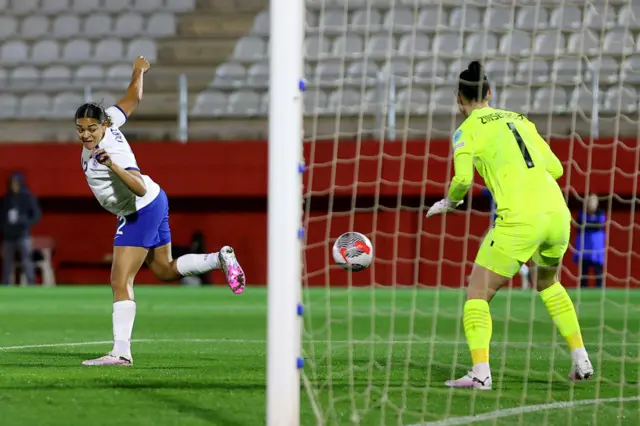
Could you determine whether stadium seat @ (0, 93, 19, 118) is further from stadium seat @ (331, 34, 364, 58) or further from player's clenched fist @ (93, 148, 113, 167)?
player's clenched fist @ (93, 148, 113, 167)

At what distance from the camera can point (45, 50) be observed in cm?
2169

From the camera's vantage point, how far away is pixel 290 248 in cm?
443

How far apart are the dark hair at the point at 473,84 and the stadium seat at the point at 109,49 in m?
15.8

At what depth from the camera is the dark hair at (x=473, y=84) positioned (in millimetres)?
6180

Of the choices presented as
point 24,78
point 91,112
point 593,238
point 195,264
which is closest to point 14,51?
point 24,78

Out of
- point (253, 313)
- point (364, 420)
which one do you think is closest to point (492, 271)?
point (364, 420)

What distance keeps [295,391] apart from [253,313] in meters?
8.76

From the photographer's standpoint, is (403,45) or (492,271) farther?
(403,45)

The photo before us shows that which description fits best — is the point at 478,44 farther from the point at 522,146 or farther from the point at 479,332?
the point at 479,332

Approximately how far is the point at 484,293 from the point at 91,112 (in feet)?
8.74

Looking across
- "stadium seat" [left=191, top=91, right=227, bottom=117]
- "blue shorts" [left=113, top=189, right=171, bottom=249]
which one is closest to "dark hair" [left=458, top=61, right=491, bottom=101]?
"blue shorts" [left=113, top=189, right=171, bottom=249]

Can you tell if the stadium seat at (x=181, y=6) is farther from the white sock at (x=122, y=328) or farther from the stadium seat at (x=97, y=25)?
the white sock at (x=122, y=328)

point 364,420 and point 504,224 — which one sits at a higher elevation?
point 504,224

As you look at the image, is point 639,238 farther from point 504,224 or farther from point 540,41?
point 504,224
